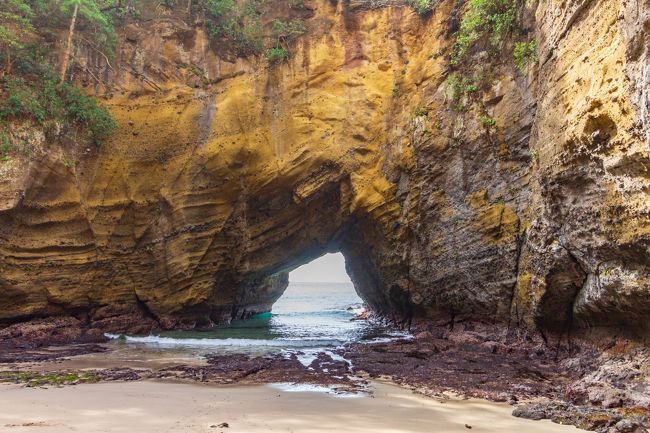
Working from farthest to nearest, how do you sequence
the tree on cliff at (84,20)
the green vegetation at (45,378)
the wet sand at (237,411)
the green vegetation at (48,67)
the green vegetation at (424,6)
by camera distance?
the green vegetation at (424,6) < the tree on cliff at (84,20) < the green vegetation at (48,67) < the green vegetation at (45,378) < the wet sand at (237,411)

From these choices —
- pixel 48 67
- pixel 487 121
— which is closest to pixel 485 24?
pixel 487 121

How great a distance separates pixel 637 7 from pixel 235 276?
1509 centimetres

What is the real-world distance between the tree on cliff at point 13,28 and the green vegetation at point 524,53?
13501mm

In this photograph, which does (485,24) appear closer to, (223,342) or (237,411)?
(237,411)

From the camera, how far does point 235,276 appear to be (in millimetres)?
17266

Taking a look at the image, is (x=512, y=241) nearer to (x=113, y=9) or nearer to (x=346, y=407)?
(x=346, y=407)

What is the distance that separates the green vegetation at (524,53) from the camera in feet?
35.4

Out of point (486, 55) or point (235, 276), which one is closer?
point (486, 55)

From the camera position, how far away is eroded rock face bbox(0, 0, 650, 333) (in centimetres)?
1179

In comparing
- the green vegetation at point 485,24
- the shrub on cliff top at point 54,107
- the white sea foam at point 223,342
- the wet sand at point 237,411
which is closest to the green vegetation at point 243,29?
the shrub on cliff top at point 54,107

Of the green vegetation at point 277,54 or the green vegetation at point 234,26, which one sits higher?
the green vegetation at point 234,26

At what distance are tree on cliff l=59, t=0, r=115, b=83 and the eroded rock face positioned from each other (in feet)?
2.68

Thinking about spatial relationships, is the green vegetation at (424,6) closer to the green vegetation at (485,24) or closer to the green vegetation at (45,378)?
the green vegetation at (485,24)

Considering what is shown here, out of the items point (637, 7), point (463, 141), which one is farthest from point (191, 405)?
point (463, 141)
